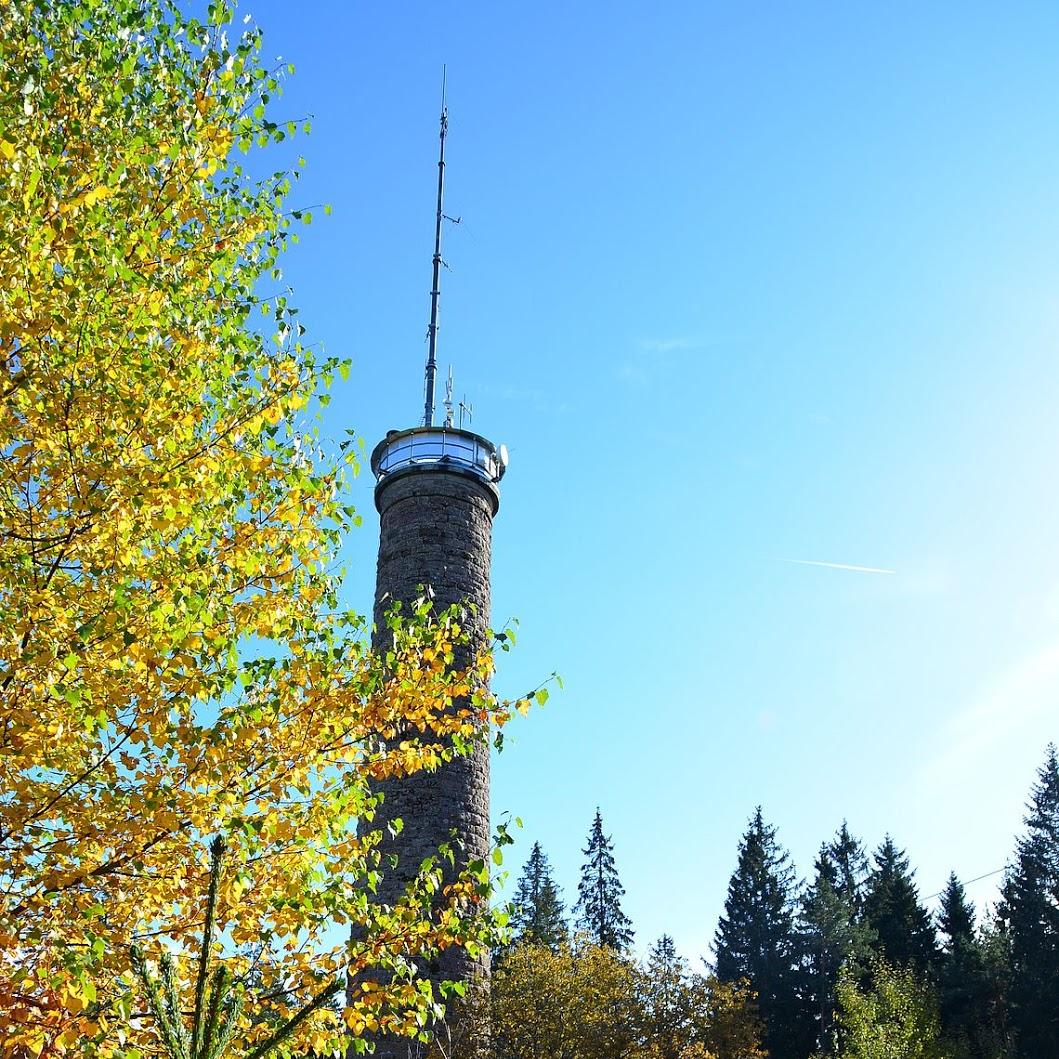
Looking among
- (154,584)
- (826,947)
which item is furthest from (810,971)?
(154,584)

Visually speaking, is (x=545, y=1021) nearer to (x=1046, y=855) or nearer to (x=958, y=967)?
(x=958, y=967)

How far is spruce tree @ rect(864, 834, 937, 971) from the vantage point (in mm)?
43375

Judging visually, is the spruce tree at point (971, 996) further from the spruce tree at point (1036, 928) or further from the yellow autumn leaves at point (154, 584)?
the yellow autumn leaves at point (154, 584)

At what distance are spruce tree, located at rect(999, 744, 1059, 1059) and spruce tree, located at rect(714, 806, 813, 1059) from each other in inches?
366

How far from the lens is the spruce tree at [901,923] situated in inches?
1708

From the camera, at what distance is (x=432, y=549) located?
645 inches

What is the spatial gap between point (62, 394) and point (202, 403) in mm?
949

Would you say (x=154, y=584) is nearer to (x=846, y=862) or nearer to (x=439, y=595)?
(x=439, y=595)

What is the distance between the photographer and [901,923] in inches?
1754

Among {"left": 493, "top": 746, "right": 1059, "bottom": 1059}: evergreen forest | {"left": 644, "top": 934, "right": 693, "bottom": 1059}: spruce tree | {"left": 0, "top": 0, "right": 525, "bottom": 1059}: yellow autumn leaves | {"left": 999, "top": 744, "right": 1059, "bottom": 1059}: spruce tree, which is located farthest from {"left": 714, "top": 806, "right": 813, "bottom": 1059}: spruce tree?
{"left": 0, "top": 0, "right": 525, "bottom": 1059}: yellow autumn leaves

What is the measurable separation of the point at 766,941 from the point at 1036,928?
13.4 meters

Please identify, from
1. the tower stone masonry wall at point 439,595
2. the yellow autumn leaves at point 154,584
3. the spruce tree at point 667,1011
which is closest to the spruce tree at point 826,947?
the spruce tree at point 667,1011

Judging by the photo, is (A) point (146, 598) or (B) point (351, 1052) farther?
(B) point (351, 1052)

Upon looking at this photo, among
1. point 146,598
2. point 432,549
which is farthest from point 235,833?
point 432,549
